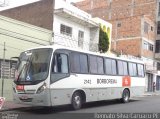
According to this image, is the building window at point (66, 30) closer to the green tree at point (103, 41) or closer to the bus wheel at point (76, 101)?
the green tree at point (103, 41)

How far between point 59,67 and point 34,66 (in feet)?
3.81

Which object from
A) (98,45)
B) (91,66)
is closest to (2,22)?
(91,66)

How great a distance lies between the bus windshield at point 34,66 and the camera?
14836mm

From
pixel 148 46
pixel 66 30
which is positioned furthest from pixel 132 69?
pixel 148 46

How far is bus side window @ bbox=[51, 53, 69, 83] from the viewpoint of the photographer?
1503cm

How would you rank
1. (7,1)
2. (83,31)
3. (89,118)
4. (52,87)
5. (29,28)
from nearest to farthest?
(89,118)
(52,87)
(29,28)
(83,31)
(7,1)

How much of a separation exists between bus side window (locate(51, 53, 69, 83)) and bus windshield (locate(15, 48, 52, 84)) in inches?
13.7

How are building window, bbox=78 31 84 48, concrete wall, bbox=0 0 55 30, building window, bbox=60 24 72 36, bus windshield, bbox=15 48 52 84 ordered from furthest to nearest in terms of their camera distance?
1. building window, bbox=78 31 84 48
2. building window, bbox=60 24 72 36
3. concrete wall, bbox=0 0 55 30
4. bus windshield, bbox=15 48 52 84

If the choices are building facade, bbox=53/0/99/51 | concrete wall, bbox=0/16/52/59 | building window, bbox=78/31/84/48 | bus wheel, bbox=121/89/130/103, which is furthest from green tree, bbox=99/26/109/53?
bus wheel, bbox=121/89/130/103

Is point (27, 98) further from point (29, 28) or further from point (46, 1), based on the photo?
point (46, 1)

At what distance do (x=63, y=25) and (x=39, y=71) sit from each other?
12616 millimetres

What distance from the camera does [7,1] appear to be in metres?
35.0

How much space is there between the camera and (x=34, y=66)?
1514 cm

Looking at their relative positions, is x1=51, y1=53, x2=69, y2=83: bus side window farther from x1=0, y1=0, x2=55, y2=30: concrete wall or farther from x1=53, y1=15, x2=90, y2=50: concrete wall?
x1=0, y1=0, x2=55, y2=30: concrete wall
